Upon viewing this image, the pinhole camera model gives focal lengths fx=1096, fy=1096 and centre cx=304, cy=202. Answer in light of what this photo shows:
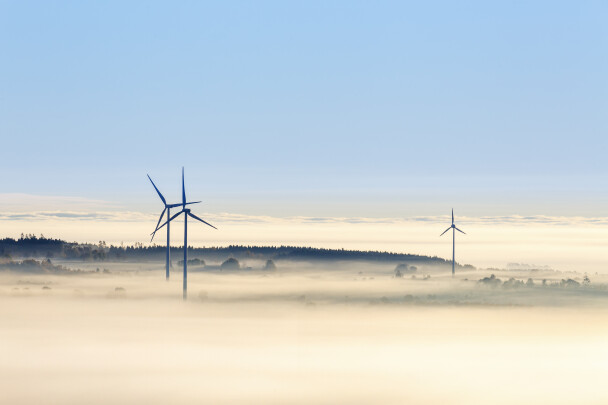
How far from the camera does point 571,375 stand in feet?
244

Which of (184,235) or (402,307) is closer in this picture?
(184,235)

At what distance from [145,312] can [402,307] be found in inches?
1927

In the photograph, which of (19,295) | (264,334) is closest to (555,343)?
(264,334)

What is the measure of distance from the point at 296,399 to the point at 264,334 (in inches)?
2480

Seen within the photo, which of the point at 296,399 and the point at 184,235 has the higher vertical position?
the point at 184,235

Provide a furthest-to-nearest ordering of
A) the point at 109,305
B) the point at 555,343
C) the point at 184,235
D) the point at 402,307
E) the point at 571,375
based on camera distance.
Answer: the point at 402,307, the point at 109,305, the point at 184,235, the point at 555,343, the point at 571,375

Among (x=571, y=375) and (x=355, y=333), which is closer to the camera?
(x=571, y=375)

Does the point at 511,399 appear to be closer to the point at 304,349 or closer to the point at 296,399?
→ the point at 296,399

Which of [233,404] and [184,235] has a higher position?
[184,235]

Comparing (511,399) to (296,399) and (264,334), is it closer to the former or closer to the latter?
(296,399)

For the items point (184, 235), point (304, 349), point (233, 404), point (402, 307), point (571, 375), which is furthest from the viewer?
point (402, 307)

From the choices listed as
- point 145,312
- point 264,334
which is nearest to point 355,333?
point 264,334

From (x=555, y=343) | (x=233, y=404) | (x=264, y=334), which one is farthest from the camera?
(x=264, y=334)

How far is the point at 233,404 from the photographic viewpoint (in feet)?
195
